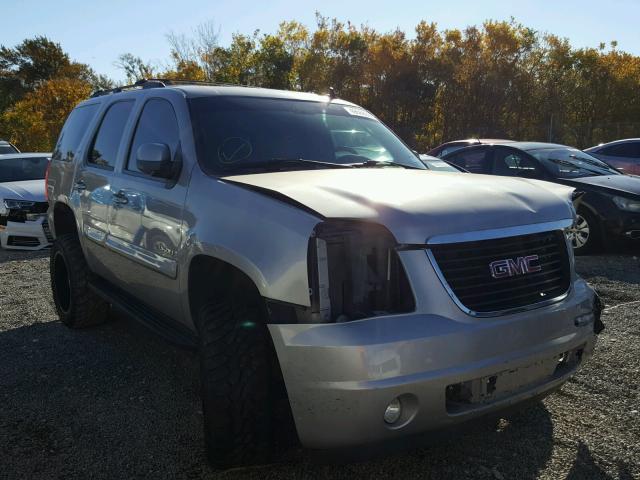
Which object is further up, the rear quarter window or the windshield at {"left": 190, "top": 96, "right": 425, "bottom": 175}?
the windshield at {"left": 190, "top": 96, "right": 425, "bottom": 175}

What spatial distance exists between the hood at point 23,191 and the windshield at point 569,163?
24.1ft

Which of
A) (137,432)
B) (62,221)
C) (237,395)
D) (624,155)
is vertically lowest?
(624,155)

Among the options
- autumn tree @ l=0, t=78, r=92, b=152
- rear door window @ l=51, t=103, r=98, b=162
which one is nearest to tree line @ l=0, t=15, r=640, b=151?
autumn tree @ l=0, t=78, r=92, b=152

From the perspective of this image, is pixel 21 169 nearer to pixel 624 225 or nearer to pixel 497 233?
pixel 624 225

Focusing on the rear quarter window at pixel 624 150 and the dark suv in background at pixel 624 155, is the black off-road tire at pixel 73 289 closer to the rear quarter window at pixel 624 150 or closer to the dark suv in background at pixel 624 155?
the dark suv in background at pixel 624 155

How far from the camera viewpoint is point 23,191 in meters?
8.79

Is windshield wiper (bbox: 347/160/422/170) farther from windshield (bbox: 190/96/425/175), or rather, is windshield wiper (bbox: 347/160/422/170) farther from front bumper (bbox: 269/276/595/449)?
front bumper (bbox: 269/276/595/449)

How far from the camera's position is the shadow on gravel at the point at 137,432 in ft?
8.89

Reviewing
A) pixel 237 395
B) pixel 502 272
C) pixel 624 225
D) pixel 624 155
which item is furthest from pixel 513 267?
pixel 624 155

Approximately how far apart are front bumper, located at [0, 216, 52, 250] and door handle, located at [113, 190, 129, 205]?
534 cm

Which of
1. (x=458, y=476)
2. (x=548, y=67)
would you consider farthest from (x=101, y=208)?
(x=548, y=67)

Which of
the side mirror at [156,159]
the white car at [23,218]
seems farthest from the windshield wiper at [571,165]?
the white car at [23,218]

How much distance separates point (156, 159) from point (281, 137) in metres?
0.77

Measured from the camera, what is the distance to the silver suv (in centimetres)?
221
